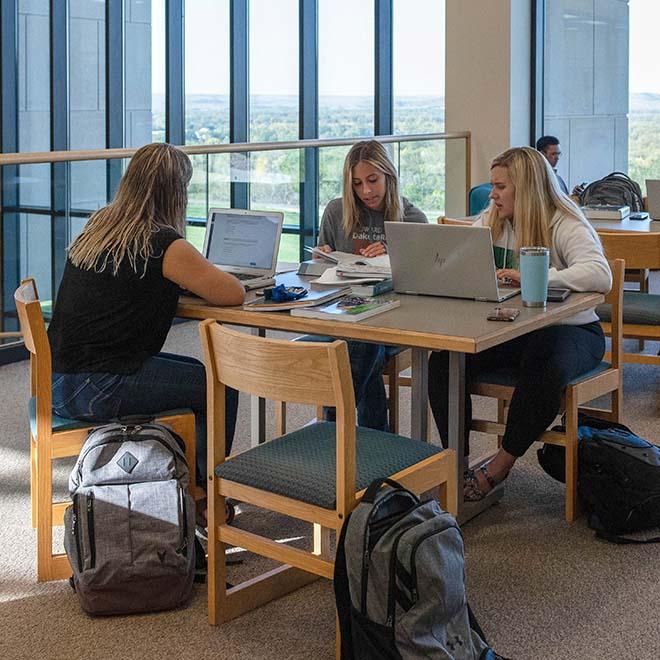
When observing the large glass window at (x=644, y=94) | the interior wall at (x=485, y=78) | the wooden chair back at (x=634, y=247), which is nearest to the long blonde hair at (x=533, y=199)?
the wooden chair back at (x=634, y=247)

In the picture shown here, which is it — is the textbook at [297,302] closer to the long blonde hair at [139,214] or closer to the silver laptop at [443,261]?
the silver laptop at [443,261]

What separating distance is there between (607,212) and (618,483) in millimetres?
2341

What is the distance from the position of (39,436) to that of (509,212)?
1.62 m

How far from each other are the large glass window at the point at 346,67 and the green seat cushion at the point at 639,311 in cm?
408

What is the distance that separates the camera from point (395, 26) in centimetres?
792

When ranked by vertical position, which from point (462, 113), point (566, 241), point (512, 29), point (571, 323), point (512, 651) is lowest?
point (512, 651)

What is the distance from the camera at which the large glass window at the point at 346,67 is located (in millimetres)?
8023

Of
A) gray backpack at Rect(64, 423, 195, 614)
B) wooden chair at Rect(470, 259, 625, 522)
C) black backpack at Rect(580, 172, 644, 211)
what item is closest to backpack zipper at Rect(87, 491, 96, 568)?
gray backpack at Rect(64, 423, 195, 614)

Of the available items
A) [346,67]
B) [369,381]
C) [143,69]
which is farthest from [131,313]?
[143,69]

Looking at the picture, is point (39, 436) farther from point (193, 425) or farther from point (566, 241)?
point (566, 241)

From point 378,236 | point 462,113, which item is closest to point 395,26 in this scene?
point 462,113

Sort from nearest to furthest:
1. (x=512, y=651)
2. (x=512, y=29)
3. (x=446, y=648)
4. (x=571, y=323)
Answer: (x=446, y=648)
(x=512, y=651)
(x=571, y=323)
(x=512, y=29)

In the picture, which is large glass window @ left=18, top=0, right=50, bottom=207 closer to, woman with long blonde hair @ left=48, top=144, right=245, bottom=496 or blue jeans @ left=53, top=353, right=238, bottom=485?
woman with long blonde hair @ left=48, top=144, right=245, bottom=496

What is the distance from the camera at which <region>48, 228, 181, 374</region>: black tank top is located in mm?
2969
